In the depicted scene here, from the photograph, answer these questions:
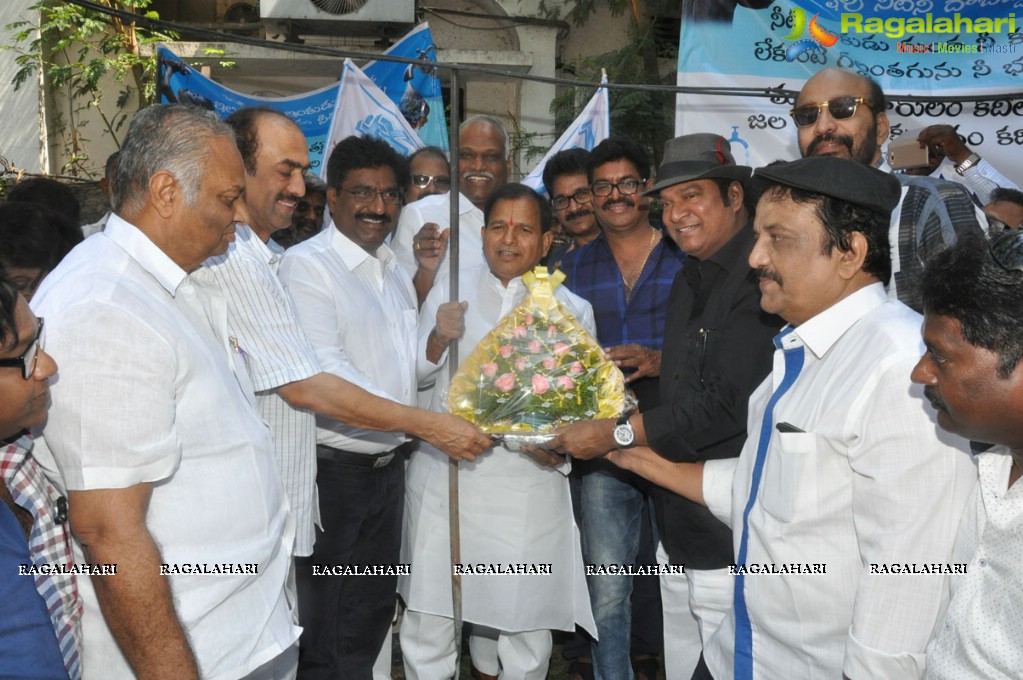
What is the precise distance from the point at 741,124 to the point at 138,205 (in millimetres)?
4662

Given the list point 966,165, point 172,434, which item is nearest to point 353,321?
point 172,434

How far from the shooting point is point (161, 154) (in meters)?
2.27

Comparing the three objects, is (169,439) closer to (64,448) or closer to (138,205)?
(64,448)

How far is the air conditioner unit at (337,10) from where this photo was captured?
10.4 meters

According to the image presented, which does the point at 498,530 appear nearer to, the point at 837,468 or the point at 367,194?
the point at 367,194

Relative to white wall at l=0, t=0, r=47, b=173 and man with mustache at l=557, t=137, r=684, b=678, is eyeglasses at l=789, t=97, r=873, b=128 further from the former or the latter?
→ white wall at l=0, t=0, r=47, b=173

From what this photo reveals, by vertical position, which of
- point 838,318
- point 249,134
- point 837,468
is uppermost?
point 249,134

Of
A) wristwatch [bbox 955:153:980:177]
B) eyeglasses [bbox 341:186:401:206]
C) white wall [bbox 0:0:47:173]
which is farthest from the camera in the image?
white wall [bbox 0:0:47:173]

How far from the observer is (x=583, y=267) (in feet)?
14.9

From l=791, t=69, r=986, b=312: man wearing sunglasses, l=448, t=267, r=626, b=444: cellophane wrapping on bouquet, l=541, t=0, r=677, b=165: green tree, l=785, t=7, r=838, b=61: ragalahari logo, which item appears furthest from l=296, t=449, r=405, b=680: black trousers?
l=541, t=0, r=677, b=165: green tree

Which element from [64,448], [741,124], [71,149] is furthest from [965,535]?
[71,149]

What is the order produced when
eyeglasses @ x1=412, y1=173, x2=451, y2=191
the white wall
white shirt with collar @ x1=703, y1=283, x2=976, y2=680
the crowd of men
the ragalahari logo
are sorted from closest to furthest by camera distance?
the crowd of men, white shirt with collar @ x1=703, y1=283, x2=976, y2=680, eyeglasses @ x1=412, y1=173, x2=451, y2=191, the ragalahari logo, the white wall

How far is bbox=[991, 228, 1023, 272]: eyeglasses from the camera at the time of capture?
1.80 m

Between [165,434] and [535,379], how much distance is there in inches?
68.5
